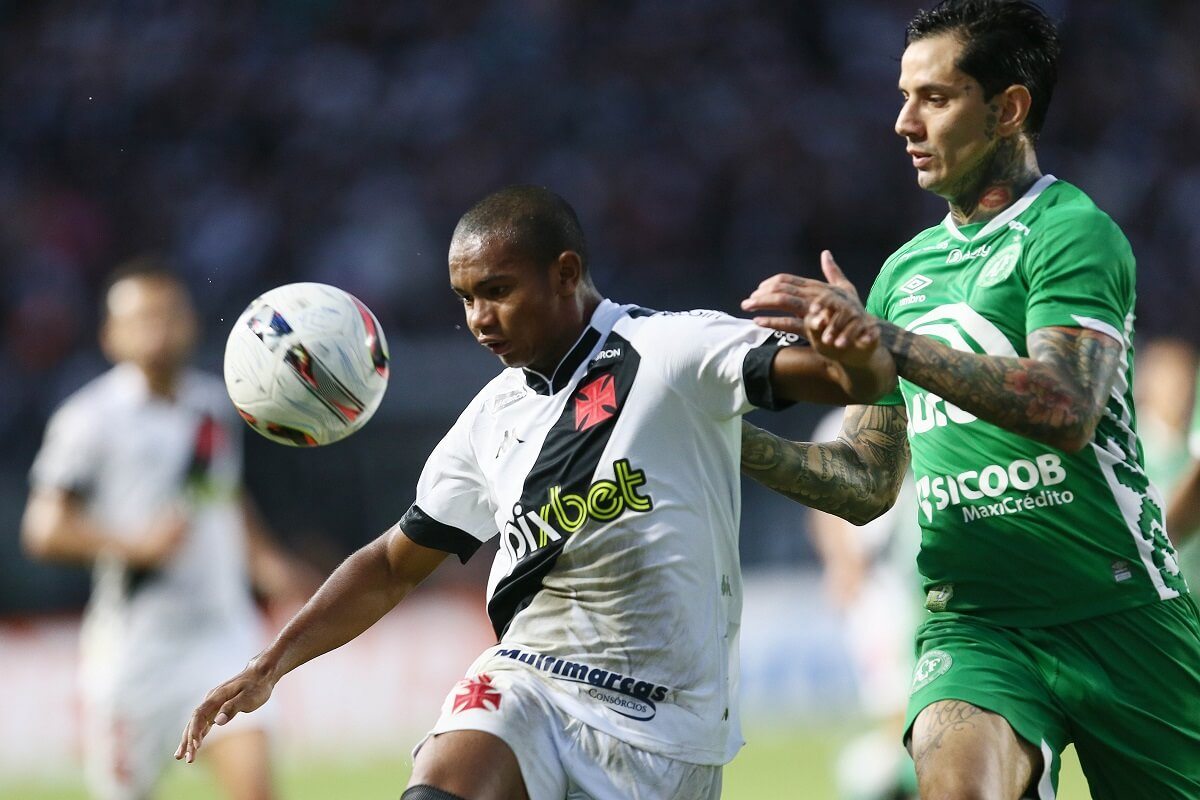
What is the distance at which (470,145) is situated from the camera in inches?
672

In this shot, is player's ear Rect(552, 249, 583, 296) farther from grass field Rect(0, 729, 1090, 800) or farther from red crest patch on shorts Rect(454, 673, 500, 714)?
grass field Rect(0, 729, 1090, 800)

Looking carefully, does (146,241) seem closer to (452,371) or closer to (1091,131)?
(452,371)

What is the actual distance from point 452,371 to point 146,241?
458 centimetres

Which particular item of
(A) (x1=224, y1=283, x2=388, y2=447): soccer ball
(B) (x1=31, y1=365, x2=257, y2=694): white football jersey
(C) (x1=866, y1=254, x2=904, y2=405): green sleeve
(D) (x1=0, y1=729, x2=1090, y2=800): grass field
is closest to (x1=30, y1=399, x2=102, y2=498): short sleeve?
(B) (x1=31, y1=365, x2=257, y2=694): white football jersey

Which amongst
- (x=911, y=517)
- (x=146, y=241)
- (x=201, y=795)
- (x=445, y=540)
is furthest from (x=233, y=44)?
(x=445, y=540)

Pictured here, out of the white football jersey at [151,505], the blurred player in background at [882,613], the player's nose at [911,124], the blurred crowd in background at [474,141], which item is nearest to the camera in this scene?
the player's nose at [911,124]

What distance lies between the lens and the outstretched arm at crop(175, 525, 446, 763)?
4.58 metres

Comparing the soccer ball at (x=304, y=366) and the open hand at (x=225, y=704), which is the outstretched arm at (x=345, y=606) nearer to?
the open hand at (x=225, y=704)

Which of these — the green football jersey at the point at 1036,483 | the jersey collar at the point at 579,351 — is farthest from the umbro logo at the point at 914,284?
the jersey collar at the point at 579,351

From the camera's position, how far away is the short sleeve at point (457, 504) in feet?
15.5

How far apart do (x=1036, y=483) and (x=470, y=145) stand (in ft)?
43.2

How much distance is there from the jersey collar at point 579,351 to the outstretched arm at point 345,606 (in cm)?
62

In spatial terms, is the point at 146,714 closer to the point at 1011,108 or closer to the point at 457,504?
the point at 457,504

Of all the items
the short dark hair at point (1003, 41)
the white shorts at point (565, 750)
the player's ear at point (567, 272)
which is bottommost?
the white shorts at point (565, 750)
